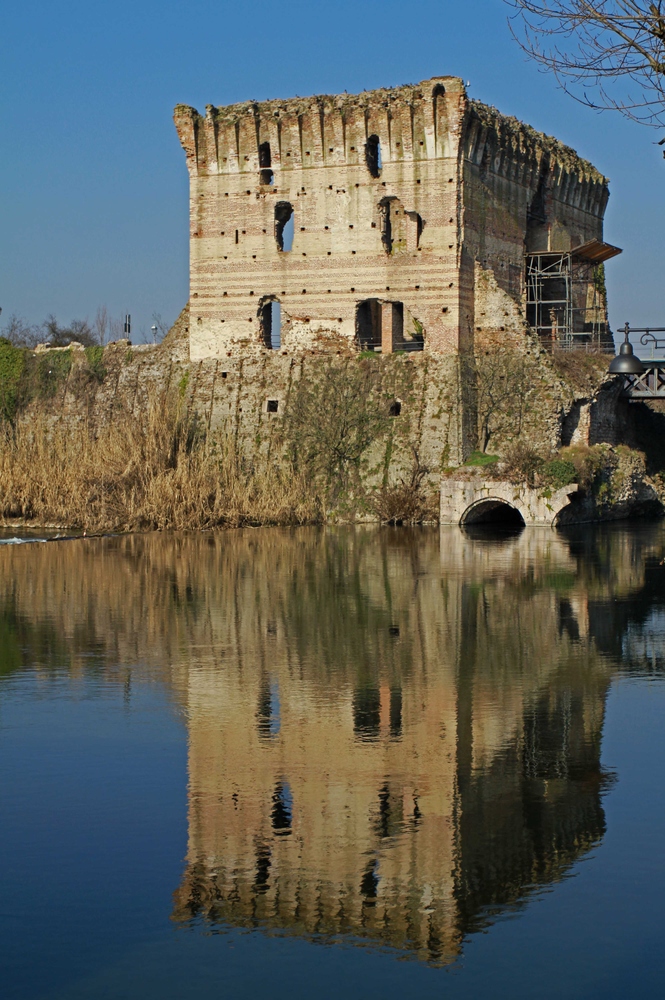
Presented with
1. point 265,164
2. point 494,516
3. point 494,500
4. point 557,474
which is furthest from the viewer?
point 265,164

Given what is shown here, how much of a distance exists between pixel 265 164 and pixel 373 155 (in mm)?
2697

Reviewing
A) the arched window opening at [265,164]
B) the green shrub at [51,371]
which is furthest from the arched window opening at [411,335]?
the green shrub at [51,371]

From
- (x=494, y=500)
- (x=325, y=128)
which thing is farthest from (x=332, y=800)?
(x=325, y=128)

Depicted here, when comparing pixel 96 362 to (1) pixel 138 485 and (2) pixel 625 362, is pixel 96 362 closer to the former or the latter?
(1) pixel 138 485

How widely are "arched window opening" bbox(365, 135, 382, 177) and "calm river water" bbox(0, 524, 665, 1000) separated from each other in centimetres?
1719

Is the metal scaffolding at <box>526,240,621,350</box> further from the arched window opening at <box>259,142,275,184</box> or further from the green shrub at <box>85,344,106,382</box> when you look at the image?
the green shrub at <box>85,344,106,382</box>

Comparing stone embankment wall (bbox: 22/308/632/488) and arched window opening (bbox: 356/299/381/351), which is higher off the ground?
arched window opening (bbox: 356/299/381/351)

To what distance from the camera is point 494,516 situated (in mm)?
28938

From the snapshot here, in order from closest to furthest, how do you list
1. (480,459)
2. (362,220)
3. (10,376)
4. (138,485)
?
(138,485), (480,459), (362,220), (10,376)

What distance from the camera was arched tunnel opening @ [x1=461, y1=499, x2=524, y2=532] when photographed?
27719 millimetres

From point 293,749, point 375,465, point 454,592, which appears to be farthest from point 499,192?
point 293,749

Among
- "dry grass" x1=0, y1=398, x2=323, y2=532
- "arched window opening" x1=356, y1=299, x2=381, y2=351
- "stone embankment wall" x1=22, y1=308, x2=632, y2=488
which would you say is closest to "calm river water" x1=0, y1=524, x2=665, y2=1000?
"dry grass" x1=0, y1=398, x2=323, y2=532

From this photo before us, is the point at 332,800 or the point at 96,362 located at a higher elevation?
the point at 96,362

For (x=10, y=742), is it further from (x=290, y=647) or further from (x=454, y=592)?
(x=454, y=592)
